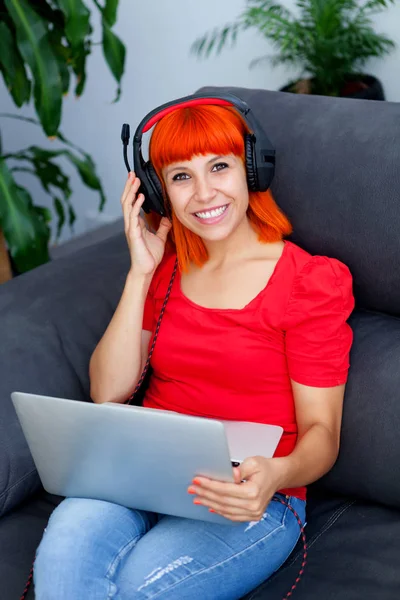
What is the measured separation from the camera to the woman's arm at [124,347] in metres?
1.28

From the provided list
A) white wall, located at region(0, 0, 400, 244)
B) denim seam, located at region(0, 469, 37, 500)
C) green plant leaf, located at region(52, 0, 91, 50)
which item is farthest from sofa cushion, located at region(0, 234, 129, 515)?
white wall, located at region(0, 0, 400, 244)

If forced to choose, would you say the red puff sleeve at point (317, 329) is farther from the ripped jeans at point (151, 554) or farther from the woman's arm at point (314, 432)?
the ripped jeans at point (151, 554)

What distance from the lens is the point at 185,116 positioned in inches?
45.4

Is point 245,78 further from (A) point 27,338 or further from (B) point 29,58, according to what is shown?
(A) point 27,338

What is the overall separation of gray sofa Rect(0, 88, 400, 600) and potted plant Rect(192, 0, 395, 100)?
71 centimetres

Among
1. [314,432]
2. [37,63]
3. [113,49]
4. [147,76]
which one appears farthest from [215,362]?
[147,76]

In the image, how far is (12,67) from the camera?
1.96 meters

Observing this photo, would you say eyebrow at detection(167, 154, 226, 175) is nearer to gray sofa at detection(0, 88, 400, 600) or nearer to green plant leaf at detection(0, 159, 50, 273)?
gray sofa at detection(0, 88, 400, 600)

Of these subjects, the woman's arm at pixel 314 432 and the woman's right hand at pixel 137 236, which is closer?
the woman's arm at pixel 314 432

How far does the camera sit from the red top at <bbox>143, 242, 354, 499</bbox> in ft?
3.84

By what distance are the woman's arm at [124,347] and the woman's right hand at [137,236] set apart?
0.07 feet

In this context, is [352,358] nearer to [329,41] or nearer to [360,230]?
[360,230]

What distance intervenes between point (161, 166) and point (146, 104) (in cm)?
157

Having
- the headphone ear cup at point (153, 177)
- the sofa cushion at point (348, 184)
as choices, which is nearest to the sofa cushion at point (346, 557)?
the sofa cushion at point (348, 184)
